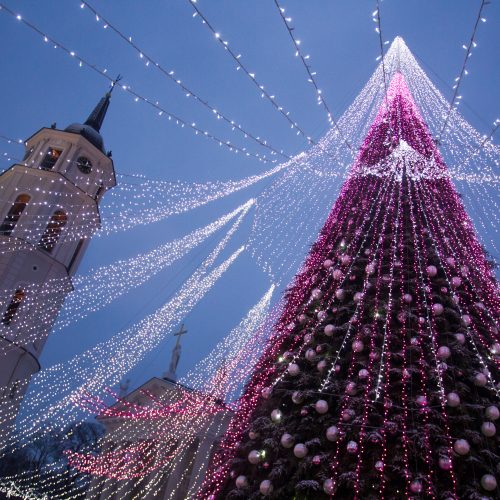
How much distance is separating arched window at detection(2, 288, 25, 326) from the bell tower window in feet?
19.5

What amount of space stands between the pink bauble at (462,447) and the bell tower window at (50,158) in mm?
20644

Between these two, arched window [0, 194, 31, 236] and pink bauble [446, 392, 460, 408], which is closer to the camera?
pink bauble [446, 392, 460, 408]

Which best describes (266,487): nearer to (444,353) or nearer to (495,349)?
(444,353)

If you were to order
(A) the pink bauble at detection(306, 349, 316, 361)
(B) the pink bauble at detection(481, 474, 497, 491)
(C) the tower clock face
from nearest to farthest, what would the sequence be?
(B) the pink bauble at detection(481, 474, 497, 491)
(A) the pink bauble at detection(306, 349, 316, 361)
(C) the tower clock face

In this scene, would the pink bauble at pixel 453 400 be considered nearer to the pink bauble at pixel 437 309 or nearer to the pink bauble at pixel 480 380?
the pink bauble at pixel 480 380

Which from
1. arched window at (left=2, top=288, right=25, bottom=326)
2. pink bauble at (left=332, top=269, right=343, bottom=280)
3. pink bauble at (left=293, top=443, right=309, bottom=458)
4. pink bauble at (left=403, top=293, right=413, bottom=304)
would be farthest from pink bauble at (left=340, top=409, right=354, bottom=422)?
arched window at (left=2, top=288, right=25, bottom=326)

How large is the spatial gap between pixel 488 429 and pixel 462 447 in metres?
0.35

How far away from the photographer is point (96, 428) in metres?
33.6

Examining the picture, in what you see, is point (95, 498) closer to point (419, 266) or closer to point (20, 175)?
point (20, 175)

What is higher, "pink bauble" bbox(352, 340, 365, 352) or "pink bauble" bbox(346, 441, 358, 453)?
"pink bauble" bbox(352, 340, 365, 352)

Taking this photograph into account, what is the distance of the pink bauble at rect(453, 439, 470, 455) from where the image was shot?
14.1 ft

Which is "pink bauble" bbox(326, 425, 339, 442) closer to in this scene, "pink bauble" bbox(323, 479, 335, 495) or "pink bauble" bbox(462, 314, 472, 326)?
"pink bauble" bbox(323, 479, 335, 495)

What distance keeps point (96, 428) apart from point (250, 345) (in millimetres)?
30152

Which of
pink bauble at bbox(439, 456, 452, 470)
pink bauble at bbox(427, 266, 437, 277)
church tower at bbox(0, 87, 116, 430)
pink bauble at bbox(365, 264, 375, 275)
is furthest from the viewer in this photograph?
church tower at bbox(0, 87, 116, 430)
